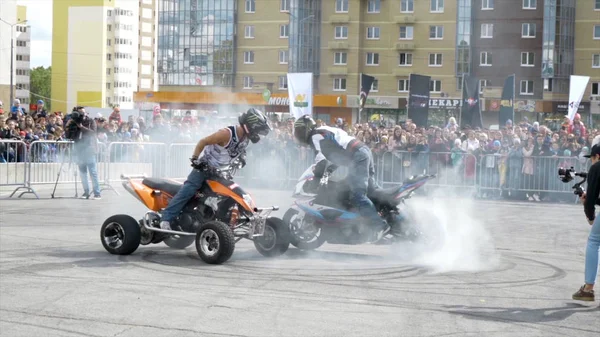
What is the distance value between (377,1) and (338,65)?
6880 millimetres

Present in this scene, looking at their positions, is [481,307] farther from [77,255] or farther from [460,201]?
[460,201]

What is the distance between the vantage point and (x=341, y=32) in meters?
82.2

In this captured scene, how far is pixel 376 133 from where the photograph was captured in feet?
81.6

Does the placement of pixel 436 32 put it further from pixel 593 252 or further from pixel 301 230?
pixel 593 252

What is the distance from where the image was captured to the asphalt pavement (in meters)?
7.15

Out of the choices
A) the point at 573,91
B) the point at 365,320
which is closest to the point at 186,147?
the point at 573,91

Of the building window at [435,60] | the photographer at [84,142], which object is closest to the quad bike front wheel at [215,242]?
the photographer at [84,142]

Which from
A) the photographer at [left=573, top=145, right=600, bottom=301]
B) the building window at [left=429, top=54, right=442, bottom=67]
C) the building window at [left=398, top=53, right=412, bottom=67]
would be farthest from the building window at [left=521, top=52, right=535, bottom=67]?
the photographer at [left=573, top=145, right=600, bottom=301]

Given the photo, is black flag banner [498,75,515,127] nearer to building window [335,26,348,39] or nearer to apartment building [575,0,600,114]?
apartment building [575,0,600,114]

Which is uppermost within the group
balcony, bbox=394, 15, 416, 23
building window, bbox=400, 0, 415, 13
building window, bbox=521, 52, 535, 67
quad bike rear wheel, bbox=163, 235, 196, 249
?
building window, bbox=400, 0, 415, 13

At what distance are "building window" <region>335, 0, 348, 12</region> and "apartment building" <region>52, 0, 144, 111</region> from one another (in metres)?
61.1

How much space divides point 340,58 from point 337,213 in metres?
72.6

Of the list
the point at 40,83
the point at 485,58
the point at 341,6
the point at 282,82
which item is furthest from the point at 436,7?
the point at 40,83

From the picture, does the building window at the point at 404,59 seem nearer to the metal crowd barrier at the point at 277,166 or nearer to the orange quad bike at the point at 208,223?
the metal crowd barrier at the point at 277,166
